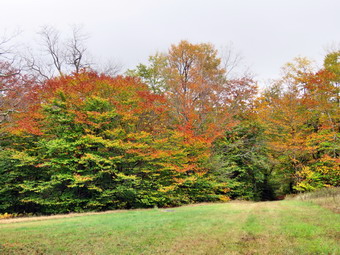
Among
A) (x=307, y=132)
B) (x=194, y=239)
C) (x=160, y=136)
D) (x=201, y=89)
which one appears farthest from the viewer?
(x=307, y=132)

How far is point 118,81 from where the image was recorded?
63.0ft

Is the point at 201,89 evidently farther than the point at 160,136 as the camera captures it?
Yes

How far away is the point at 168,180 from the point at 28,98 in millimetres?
12816

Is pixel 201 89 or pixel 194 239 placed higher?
pixel 201 89

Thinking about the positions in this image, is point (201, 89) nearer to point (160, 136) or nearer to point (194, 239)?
point (160, 136)

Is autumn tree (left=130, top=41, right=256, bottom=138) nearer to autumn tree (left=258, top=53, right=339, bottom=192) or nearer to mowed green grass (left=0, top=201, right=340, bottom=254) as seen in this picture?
autumn tree (left=258, top=53, right=339, bottom=192)

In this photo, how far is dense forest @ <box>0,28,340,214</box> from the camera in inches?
714

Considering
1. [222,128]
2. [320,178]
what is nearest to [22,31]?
[222,128]

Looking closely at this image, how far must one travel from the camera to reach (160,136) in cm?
2138

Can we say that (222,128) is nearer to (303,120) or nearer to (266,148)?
(266,148)

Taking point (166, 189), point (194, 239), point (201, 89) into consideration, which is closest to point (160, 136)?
point (166, 189)

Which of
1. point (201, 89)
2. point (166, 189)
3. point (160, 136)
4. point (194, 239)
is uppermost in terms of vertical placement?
point (201, 89)

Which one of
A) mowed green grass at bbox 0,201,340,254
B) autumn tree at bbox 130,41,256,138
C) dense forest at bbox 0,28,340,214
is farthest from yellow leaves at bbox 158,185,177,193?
mowed green grass at bbox 0,201,340,254

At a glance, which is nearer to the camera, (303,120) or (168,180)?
(168,180)
